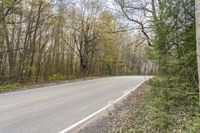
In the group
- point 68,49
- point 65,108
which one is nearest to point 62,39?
point 68,49

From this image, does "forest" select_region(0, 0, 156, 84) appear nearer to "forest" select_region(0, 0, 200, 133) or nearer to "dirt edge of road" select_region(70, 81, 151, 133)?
"forest" select_region(0, 0, 200, 133)

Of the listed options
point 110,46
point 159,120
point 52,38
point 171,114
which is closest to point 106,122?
point 171,114

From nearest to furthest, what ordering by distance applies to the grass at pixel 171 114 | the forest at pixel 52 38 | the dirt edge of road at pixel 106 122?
the grass at pixel 171 114 < the dirt edge of road at pixel 106 122 < the forest at pixel 52 38

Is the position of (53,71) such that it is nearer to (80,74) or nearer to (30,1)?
(80,74)

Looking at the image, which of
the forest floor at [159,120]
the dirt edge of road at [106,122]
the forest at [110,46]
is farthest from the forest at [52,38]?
the forest floor at [159,120]

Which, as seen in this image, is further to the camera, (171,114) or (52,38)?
(52,38)

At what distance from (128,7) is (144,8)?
148cm

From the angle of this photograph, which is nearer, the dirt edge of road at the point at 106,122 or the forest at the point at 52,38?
the dirt edge of road at the point at 106,122

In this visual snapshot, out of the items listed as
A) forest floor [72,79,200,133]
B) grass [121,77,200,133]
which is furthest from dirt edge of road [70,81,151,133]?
grass [121,77,200,133]

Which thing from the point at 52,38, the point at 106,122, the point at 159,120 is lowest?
the point at 106,122

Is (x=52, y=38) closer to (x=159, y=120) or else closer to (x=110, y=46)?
(x=110, y=46)

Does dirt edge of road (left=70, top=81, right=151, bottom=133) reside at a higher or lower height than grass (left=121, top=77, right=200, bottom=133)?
lower

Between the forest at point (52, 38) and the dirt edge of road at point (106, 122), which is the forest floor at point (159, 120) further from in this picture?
the forest at point (52, 38)

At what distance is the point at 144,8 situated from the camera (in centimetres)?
1961
